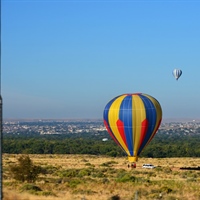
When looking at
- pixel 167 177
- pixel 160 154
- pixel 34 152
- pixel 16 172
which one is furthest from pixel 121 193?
pixel 34 152

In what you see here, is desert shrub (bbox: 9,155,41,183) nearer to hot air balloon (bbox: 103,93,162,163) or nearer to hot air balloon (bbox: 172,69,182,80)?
hot air balloon (bbox: 103,93,162,163)

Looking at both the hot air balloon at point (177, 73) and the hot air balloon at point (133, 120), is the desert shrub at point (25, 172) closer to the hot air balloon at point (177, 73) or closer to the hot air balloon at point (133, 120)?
the hot air balloon at point (133, 120)

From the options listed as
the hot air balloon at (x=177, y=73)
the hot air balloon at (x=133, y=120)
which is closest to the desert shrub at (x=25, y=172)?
the hot air balloon at (x=133, y=120)

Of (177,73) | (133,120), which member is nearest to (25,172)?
(133,120)

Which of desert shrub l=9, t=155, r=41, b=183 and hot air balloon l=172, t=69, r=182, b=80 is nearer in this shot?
desert shrub l=9, t=155, r=41, b=183

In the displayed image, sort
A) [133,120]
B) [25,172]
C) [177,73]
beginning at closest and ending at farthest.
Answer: [25,172]
[133,120]
[177,73]

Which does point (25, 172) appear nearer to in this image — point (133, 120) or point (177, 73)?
point (133, 120)

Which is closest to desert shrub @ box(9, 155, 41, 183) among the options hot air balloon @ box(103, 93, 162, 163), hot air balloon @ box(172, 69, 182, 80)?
hot air balloon @ box(103, 93, 162, 163)

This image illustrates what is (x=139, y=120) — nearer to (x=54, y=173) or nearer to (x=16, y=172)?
(x=54, y=173)
